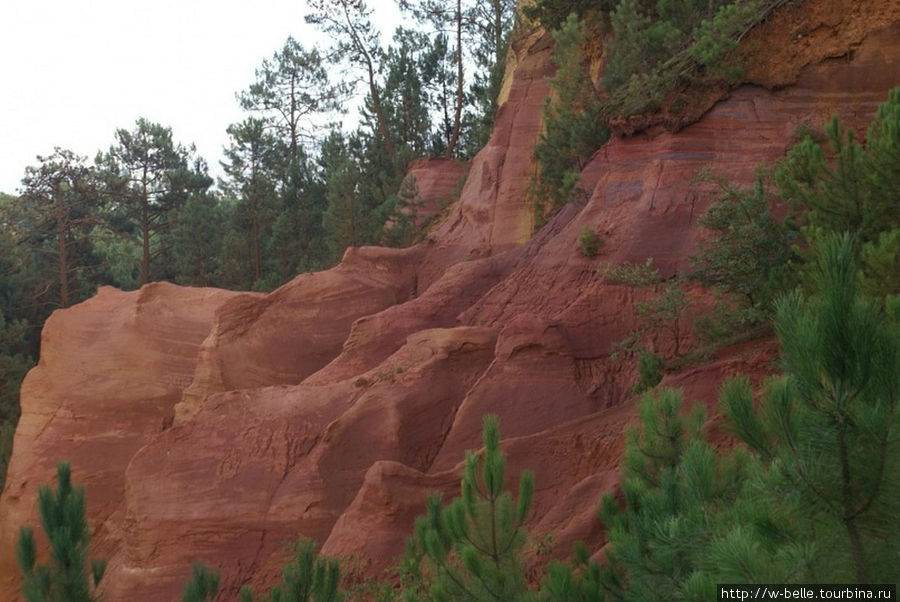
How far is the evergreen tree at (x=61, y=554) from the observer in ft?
31.8

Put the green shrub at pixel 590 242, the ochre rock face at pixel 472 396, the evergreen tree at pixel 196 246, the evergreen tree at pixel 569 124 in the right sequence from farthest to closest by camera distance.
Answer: the evergreen tree at pixel 196 246 < the evergreen tree at pixel 569 124 < the green shrub at pixel 590 242 < the ochre rock face at pixel 472 396

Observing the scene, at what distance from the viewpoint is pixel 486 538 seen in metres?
8.66

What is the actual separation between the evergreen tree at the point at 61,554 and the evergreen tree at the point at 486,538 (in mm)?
3459

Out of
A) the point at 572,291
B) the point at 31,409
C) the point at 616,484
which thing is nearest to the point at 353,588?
the point at 616,484

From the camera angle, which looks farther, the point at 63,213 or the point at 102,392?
the point at 63,213

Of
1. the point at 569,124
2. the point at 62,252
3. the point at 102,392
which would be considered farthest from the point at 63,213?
the point at 569,124

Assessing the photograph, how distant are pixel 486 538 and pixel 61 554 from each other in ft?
13.9

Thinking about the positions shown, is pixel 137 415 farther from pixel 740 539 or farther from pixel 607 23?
pixel 740 539

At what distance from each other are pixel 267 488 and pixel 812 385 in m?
13.3

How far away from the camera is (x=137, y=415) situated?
2461 centimetres

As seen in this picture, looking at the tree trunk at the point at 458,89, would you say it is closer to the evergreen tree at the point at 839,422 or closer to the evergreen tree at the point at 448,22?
the evergreen tree at the point at 448,22

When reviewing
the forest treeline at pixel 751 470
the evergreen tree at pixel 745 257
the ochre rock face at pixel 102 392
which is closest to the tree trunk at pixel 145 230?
the ochre rock face at pixel 102 392

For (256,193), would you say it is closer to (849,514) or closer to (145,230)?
(145,230)

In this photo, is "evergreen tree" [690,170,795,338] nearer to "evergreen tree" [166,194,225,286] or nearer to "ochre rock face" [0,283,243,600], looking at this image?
"ochre rock face" [0,283,243,600]
